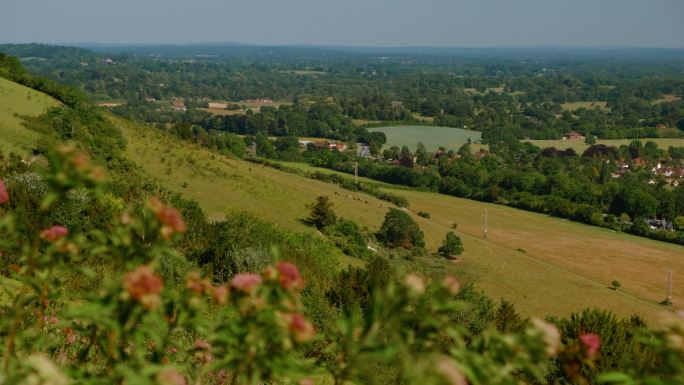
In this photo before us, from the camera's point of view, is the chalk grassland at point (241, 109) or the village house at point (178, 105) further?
the village house at point (178, 105)

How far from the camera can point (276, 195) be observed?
32250 millimetres

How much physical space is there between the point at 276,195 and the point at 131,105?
335 feet

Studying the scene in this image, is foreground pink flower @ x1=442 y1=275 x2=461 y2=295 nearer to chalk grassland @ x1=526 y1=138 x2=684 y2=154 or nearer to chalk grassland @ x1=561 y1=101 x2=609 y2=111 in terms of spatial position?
chalk grassland @ x1=526 y1=138 x2=684 y2=154

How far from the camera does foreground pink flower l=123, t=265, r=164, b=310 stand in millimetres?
2053

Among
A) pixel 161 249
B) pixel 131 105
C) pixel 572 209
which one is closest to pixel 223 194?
pixel 161 249

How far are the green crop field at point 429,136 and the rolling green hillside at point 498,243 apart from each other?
169 feet

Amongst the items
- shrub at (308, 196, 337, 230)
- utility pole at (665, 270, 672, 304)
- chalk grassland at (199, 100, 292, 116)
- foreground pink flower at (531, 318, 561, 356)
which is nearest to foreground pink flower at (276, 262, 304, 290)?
foreground pink flower at (531, 318, 561, 356)

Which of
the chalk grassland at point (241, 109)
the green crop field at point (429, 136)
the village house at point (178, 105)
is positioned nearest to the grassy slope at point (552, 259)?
the green crop field at point (429, 136)

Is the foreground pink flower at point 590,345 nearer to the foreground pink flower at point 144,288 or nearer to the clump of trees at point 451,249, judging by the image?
the foreground pink flower at point 144,288

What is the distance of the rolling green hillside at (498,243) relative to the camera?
28.2 meters

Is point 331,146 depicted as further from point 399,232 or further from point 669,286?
point 669,286

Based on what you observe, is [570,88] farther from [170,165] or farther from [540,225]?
[170,165]

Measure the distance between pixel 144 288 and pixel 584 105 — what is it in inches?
6725

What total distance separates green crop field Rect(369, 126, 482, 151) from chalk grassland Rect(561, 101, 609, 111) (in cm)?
4624
